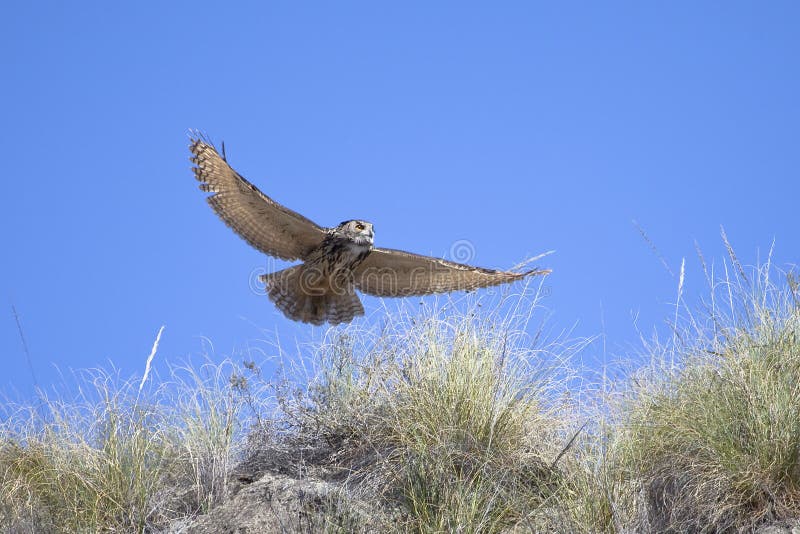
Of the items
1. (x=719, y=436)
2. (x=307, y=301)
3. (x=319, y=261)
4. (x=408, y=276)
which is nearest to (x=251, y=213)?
(x=319, y=261)

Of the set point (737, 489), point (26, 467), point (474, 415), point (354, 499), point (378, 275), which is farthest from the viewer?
point (378, 275)

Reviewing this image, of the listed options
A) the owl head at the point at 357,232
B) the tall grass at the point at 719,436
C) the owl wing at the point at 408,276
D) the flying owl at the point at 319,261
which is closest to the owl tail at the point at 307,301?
the flying owl at the point at 319,261

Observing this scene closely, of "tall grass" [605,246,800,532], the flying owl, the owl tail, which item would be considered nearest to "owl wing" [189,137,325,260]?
the flying owl

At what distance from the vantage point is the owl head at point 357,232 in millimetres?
8000

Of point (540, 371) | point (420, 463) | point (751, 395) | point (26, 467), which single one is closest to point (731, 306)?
point (751, 395)

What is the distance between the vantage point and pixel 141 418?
5922 millimetres

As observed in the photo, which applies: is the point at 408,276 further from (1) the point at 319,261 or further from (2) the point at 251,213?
(2) the point at 251,213

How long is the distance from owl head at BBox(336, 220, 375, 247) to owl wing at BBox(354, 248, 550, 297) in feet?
0.51

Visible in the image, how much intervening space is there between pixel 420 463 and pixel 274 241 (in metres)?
3.47

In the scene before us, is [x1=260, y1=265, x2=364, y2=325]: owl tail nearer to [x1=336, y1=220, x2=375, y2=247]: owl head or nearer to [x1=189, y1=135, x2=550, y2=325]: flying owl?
[x1=189, y1=135, x2=550, y2=325]: flying owl

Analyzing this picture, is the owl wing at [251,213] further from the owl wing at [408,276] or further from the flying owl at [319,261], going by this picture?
the owl wing at [408,276]

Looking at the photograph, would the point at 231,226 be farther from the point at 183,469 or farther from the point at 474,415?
the point at 474,415

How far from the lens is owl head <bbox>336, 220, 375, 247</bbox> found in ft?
26.2

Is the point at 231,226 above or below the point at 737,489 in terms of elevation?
above
